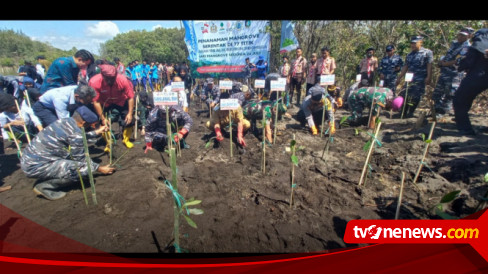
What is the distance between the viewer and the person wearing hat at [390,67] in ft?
16.2

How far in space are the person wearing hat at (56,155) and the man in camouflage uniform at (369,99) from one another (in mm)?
4594

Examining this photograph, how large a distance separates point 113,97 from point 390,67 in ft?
19.5

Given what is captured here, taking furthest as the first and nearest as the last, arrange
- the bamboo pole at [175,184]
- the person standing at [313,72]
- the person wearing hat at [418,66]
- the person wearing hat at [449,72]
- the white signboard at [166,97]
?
the person standing at [313,72] → the person wearing hat at [418,66] → the person wearing hat at [449,72] → the white signboard at [166,97] → the bamboo pole at [175,184]

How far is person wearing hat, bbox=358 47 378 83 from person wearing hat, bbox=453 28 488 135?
2159 mm

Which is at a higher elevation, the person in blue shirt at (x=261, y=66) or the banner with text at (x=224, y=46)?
the banner with text at (x=224, y=46)

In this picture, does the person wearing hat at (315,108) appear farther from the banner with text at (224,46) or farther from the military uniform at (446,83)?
the banner with text at (224,46)

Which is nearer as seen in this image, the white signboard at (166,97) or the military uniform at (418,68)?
the white signboard at (166,97)

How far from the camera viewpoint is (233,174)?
3.11 meters

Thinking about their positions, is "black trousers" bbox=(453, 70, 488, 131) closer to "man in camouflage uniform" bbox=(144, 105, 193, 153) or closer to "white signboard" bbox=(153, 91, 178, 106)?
"white signboard" bbox=(153, 91, 178, 106)

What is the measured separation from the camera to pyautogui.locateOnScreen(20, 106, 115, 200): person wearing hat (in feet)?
8.20

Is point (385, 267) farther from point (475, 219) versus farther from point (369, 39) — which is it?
point (369, 39)

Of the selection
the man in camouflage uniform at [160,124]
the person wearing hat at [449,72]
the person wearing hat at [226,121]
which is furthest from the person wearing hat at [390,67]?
the man in camouflage uniform at [160,124]

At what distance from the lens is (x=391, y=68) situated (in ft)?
16.6
